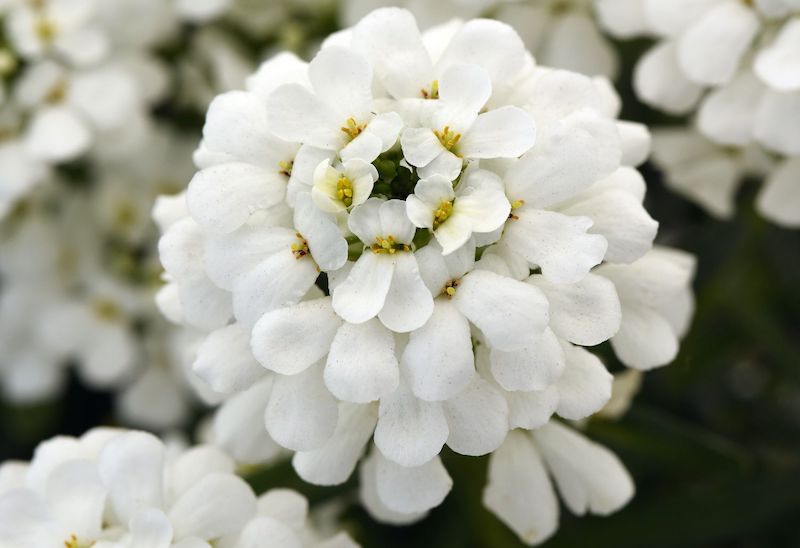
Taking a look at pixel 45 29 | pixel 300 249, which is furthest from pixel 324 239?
pixel 45 29

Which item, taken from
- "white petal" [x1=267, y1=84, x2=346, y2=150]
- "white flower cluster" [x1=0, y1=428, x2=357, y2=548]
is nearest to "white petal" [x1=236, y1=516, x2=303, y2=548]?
"white flower cluster" [x1=0, y1=428, x2=357, y2=548]

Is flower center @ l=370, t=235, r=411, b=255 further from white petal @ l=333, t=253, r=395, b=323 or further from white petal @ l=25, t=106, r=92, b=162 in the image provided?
white petal @ l=25, t=106, r=92, b=162

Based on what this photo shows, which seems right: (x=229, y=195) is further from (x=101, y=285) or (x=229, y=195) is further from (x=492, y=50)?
(x=101, y=285)

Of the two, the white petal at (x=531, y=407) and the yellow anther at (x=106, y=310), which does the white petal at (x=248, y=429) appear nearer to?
the white petal at (x=531, y=407)

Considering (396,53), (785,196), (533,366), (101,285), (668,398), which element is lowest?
(668,398)

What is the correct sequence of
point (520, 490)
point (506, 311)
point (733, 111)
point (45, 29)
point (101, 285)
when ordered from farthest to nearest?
Answer: point (101, 285) → point (45, 29) → point (733, 111) → point (520, 490) → point (506, 311)

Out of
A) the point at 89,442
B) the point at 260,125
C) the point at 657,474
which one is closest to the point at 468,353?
the point at 260,125
